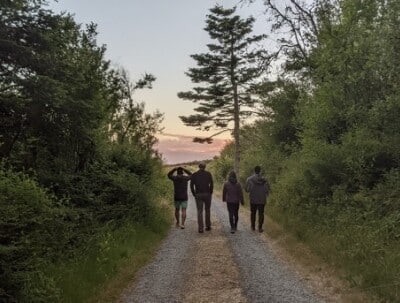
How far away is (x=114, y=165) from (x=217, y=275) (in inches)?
333

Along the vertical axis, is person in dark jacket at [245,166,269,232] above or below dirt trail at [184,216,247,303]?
above

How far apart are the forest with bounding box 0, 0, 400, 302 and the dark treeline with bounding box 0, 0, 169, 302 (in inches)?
1.4

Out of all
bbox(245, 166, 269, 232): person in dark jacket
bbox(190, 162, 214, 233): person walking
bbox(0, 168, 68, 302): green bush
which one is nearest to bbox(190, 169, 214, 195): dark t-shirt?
bbox(190, 162, 214, 233): person walking

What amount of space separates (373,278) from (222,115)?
1358 inches

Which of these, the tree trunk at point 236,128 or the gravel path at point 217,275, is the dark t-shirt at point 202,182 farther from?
the tree trunk at point 236,128

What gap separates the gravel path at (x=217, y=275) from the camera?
8039 millimetres

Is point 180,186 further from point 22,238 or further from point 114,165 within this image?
point 22,238

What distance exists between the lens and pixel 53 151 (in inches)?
575

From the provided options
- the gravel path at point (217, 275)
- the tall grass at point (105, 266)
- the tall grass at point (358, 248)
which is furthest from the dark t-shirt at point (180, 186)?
the tall grass at point (358, 248)

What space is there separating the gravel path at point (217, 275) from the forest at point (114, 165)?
3.07ft

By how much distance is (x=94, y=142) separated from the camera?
1547 cm

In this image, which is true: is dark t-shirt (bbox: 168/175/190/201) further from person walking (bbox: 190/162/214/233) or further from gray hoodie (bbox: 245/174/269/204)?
gray hoodie (bbox: 245/174/269/204)

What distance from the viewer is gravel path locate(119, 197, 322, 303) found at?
26.4 ft

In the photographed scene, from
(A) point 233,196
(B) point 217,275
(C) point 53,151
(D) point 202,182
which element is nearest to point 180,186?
(D) point 202,182
